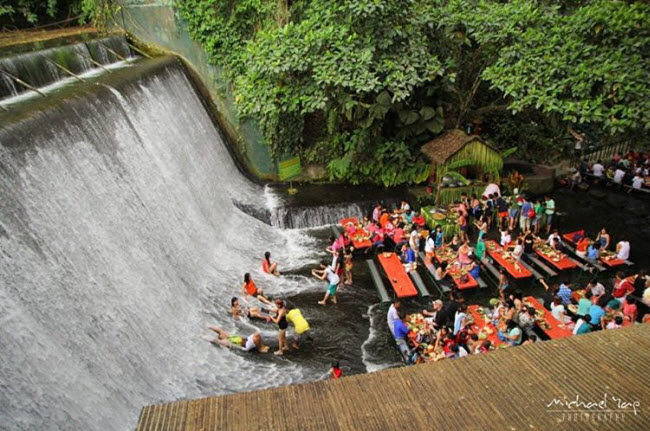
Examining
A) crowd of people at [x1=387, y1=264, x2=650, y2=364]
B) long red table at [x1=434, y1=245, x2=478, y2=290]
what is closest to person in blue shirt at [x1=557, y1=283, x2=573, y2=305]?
crowd of people at [x1=387, y1=264, x2=650, y2=364]

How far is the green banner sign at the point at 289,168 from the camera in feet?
54.9

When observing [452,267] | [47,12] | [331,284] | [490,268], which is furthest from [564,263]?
[47,12]

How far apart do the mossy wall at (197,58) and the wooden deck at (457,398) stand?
12.8 metres

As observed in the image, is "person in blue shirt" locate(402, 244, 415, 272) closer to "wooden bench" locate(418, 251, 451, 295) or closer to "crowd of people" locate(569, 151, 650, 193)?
"wooden bench" locate(418, 251, 451, 295)

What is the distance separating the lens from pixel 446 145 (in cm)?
1456

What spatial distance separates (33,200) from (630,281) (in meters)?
12.5

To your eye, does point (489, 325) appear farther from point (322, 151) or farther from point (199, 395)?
point (322, 151)

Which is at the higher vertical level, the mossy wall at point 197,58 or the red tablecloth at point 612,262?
Answer: the mossy wall at point 197,58

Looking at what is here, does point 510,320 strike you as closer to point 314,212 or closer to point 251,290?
point 251,290

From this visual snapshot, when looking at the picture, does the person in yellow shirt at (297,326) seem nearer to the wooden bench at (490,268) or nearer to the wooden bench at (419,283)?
the wooden bench at (419,283)

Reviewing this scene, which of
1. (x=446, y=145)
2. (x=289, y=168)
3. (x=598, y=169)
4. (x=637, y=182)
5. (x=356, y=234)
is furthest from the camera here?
(x=289, y=168)

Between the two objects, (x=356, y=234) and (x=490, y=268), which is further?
(x=356, y=234)

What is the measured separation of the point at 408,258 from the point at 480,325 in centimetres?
287

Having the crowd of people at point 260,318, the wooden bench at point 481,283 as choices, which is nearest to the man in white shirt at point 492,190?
the wooden bench at point 481,283
